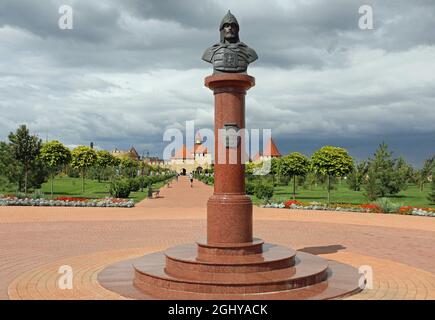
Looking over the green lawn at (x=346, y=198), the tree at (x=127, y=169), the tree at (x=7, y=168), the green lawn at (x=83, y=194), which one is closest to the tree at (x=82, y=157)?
the green lawn at (x=83, y=194)

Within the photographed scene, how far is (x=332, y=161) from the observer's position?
78.7ft

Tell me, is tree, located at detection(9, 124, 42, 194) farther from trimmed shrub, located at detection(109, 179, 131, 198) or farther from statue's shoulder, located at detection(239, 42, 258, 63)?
statue's shoulder, located at detection(239, 42, 258, 63)

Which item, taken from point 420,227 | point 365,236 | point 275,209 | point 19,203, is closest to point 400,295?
point 365,236

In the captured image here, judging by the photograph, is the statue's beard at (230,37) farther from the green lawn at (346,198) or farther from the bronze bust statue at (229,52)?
the green lawn at (346,198)

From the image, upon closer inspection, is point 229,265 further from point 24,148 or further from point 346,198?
point 346,198

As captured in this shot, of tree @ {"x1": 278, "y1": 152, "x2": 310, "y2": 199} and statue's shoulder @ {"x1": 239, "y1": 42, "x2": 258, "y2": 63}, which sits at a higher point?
statue's shoulder @ {"x1": 239, "y1": 42, "x2": 258, "y2": 63}

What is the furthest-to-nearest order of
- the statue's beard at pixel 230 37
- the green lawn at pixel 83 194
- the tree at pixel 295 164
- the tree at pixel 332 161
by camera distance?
1. the green lawn at pixel 83 194
2. the tree at pixel 295 164
3. the tree at pixel 332 161
4. the statue's beard at pixel 230 37

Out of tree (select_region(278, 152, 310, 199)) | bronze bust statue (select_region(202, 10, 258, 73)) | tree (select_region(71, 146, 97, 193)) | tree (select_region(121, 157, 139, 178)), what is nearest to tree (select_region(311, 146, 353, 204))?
tree (select_region(278, 152, 310, 199))

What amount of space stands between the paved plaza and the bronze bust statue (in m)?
4.42

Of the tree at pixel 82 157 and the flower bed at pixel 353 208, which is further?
the tree at pixel 82 157

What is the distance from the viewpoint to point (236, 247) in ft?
24.5

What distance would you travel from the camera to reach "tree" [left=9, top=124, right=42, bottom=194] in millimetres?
28578

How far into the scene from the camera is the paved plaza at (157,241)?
733 cm
